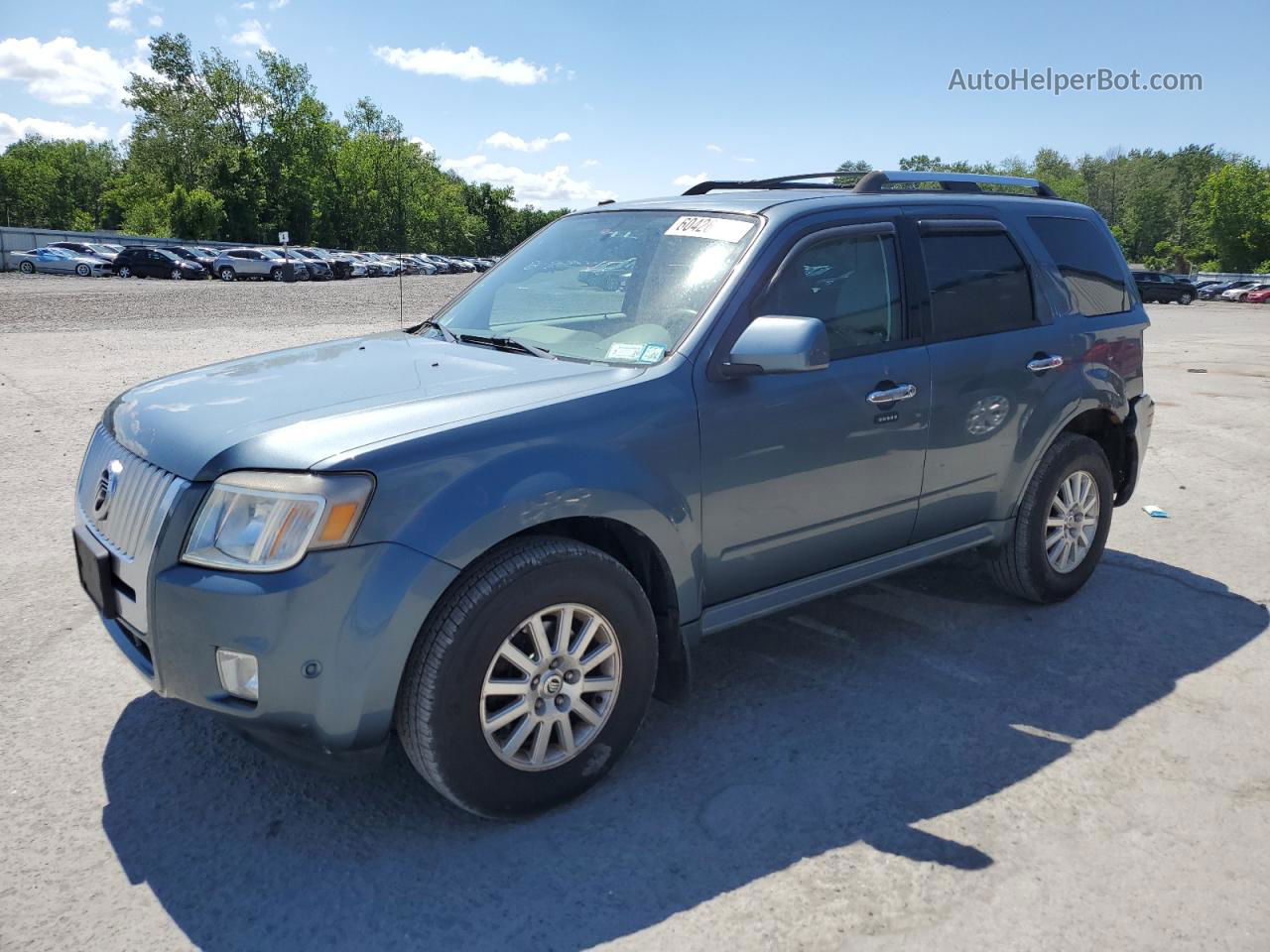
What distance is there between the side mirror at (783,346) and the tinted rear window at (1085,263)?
Result: 7.08ft

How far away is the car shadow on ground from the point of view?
268 centimetres

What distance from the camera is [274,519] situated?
2635 millimetres

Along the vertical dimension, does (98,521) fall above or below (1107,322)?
below

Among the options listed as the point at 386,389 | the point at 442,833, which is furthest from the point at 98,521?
the point at 442,833

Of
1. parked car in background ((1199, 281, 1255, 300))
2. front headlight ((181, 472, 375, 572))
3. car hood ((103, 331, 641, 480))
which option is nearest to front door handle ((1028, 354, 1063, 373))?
car hood ((103, 331, 641, 480))

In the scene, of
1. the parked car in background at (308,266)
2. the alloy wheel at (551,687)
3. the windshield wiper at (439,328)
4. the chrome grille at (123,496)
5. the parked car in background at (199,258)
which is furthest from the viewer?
the parked car in background at (308,266)

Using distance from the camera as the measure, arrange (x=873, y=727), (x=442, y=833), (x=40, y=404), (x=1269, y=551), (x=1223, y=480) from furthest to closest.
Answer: (x=40, y=404), (x=1223, y=480), (x=1269, y=551), (x=873, y=727), (x=442, y=833)

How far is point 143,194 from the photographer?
84.7 m

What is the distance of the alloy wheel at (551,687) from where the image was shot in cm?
295

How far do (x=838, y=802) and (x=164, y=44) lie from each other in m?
97.1

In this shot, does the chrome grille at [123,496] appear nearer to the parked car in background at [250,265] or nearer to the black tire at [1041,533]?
the black tire at [1041,533]

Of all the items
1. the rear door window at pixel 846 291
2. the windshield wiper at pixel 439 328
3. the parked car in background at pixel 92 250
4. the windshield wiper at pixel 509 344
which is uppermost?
the parked car in background at pixel 92 250

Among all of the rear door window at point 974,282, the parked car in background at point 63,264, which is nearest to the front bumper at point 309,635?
the rear door window at point 974,282

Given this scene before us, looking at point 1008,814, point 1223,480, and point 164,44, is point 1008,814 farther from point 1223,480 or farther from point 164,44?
point 164,44
